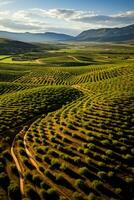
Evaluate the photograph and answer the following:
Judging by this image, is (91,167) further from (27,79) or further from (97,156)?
(27,79)

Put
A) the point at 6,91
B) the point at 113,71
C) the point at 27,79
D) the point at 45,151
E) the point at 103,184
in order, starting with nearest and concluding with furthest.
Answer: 1. the point at 103,184
2. the point at 45,151
3. the point at 6,91
4. the point at 113,71
5. the point at 27,79

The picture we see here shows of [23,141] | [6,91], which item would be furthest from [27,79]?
[23,141]

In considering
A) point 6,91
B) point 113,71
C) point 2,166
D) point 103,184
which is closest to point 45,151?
point 2,166

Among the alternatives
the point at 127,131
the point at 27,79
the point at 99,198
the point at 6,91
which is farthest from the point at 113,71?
the point at 99,198

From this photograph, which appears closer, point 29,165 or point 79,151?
point 29,165

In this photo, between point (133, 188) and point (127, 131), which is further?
point (127, 131)

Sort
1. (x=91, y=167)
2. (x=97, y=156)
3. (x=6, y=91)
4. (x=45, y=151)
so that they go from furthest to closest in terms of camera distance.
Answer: (x=6, y=91), (x=45, y=151), (x=97, y=156), (x=91, y=167)

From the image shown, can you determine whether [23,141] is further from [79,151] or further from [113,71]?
[113,71]

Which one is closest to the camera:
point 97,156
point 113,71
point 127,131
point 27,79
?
point 97,156

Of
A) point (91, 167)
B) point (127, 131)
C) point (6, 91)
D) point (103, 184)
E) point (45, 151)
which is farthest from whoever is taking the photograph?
point (6, 91)
